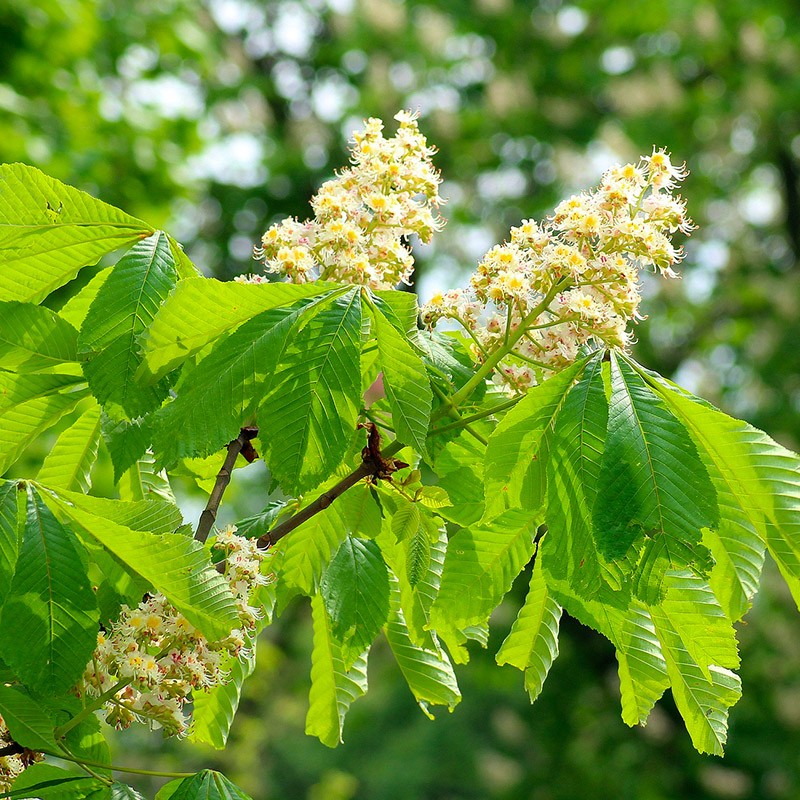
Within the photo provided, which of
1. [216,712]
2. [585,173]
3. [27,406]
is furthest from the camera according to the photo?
[585,173]

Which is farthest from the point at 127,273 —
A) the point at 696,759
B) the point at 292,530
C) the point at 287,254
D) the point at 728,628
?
the point at 696,759

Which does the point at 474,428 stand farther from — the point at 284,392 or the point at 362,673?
the point at 362,673

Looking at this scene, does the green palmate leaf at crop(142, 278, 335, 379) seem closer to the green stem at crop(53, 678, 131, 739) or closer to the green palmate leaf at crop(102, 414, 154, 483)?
the green palmate leaf at crop(102, 414, 154, 483)

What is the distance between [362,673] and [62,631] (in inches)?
20.6

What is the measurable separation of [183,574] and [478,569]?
1.03 ft

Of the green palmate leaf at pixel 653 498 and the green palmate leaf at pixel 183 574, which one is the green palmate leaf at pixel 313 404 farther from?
the green palmate leaf at pixel 653 498

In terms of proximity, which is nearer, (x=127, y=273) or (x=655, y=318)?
(x=127, y=273)

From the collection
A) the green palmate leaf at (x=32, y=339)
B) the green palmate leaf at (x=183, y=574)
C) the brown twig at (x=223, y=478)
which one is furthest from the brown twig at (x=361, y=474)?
the green palmate leaf at (x=32, y=339)

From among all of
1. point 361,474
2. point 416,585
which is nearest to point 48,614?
point 361,474

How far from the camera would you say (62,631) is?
34.5 inches

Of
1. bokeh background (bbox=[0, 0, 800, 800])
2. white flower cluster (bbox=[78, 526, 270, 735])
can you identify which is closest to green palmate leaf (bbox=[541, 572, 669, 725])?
white flower cluster (bbox=[78, 526, 270, 735])

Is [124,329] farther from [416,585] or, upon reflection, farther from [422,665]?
[422,665]

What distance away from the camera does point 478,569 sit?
104 cm

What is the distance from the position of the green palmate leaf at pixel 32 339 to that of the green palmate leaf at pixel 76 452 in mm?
214
